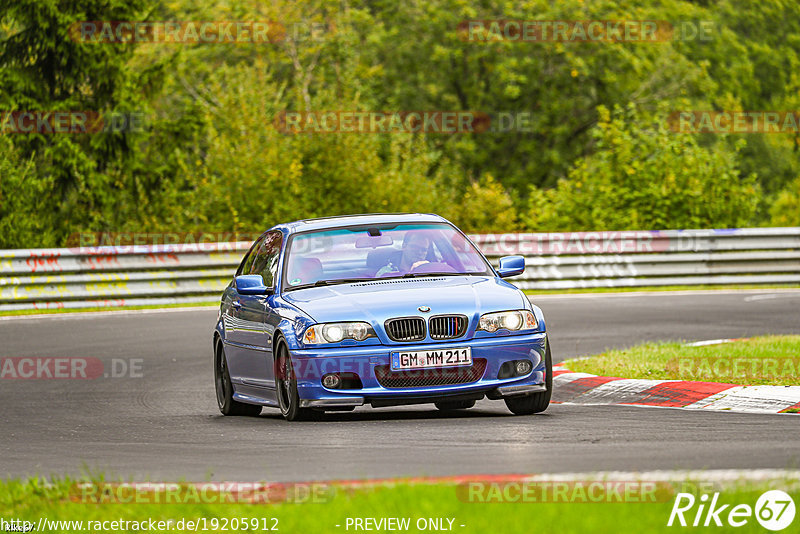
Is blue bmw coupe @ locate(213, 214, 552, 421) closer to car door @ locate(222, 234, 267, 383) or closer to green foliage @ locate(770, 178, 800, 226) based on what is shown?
car door @ locate(222, 234, 267, 383)

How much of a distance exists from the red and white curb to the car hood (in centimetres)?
152

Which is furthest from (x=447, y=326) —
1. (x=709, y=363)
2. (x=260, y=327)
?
(x=709, y=363)

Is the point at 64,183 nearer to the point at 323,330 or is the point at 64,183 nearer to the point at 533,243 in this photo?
the point at 533,243

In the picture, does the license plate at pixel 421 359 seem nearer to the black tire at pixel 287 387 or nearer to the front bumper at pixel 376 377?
the front bumper at pixel 376 377

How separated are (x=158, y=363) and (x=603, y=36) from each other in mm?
36573

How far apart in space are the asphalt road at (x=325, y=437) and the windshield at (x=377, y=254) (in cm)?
110

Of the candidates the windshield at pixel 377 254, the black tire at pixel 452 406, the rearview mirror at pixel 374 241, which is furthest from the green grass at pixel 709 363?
the rearview mirror at pixel 374 241

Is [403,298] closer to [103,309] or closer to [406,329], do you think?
[406,329]

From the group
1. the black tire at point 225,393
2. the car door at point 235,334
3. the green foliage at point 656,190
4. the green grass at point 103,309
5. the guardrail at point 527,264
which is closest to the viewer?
the car door at point 235,334

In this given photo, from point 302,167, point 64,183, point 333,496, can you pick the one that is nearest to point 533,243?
point 302,167

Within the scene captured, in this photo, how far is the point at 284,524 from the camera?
6059mm

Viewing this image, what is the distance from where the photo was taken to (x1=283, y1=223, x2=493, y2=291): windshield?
11.5 metres

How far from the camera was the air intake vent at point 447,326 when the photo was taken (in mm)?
10414

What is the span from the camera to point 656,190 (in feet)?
100
